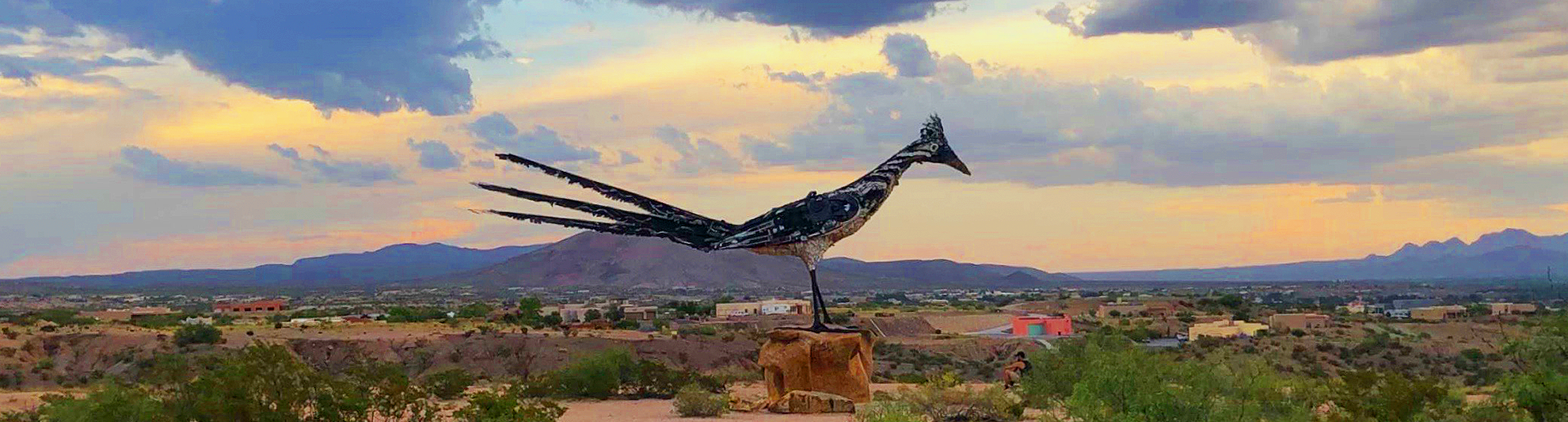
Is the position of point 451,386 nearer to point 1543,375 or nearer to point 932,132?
point 932,132

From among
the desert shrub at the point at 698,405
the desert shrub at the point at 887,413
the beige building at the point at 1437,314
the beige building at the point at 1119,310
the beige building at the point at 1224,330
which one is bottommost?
the desert shrub at the point at 698,405

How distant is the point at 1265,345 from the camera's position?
5209 cm

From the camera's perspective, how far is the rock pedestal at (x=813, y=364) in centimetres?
2462

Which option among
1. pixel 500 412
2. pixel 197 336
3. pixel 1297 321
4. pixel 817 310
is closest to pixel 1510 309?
pixel 1297 321

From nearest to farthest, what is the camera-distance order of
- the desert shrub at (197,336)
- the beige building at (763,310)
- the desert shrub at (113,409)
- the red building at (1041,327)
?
the desert shrub at (113,409)
the desert shrub at (197,336)
the red building at (1041,327)
the beige building at (763,310)

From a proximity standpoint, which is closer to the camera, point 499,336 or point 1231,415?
point 1231,415

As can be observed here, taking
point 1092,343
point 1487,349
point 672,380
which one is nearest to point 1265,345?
point 1487,349

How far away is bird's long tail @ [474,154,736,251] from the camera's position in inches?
930

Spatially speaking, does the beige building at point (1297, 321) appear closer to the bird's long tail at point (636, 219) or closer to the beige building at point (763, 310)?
the beige building at point (763, 310)

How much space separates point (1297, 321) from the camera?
68750 mm

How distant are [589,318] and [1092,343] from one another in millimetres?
52164

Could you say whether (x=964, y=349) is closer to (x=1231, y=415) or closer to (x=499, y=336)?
(x=499, y=336)

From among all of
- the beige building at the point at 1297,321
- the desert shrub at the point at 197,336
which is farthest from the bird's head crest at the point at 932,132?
the beige building at the point at 1297,321

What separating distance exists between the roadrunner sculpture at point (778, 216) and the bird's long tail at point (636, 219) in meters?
0.01
